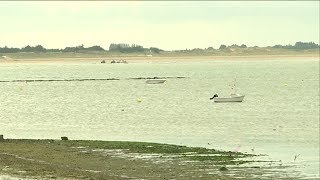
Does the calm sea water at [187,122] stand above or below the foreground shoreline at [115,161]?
below

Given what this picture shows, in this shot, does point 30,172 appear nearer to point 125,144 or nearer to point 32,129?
point 125,144

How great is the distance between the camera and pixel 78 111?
84875mm

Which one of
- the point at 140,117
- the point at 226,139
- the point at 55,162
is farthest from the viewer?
the point at 140,117

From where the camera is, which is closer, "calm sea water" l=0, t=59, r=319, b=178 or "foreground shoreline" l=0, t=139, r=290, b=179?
"foreground shoreline" l=0, t=139, r=290, b=179

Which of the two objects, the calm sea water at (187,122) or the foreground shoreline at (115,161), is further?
the calm sea water at (187,122)

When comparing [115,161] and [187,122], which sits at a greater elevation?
[115,161]

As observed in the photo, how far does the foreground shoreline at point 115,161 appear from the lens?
30078mm

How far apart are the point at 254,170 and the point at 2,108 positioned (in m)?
58.6

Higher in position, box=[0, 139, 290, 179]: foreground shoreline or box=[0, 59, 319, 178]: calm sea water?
box=[0, 139, 290, 179]: foreground shoreline

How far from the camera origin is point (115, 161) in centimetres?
3506

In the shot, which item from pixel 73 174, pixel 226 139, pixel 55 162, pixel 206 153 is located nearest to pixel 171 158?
A: pixel 206 153

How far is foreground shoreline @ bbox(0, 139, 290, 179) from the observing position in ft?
98.7

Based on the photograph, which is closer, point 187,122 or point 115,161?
point 115,161

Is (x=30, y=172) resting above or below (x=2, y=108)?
above
